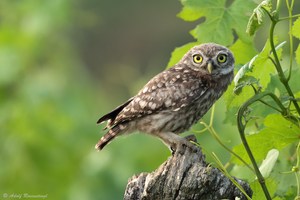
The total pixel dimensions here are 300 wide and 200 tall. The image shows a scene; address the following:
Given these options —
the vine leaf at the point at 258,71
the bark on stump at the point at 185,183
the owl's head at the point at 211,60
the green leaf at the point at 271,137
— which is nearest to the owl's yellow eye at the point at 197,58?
the owl's head at the point at 211,60

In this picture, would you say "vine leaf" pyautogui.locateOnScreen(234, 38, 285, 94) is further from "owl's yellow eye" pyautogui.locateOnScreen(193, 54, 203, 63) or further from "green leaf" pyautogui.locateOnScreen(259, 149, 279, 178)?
"owl's yellow eye" pyautogui.locateOnScreen(193, 54, 203, 63)

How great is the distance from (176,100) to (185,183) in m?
1.38

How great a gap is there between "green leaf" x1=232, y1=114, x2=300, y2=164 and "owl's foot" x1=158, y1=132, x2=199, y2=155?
36 cm

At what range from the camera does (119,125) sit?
487 cm

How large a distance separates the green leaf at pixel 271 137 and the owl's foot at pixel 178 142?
36cm

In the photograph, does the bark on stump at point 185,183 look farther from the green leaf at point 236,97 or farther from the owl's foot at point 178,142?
the green leaf at point 236,97

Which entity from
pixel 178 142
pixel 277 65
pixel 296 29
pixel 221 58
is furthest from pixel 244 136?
pixel 221 58

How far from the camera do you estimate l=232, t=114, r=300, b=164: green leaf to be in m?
3.31

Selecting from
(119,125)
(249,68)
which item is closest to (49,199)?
(119,125)

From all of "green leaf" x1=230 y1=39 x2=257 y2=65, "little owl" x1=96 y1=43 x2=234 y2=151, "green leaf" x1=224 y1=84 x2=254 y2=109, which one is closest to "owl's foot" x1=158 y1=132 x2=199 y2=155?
"little owl" x1=96 y1=43 x2=234 y2=151

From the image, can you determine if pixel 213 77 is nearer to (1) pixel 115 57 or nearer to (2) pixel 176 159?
(2) pixel 176 159

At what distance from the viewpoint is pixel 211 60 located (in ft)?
16.1

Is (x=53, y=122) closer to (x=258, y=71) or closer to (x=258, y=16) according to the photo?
(x=258, y=71)

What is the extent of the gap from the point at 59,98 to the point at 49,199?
106 centimetres
